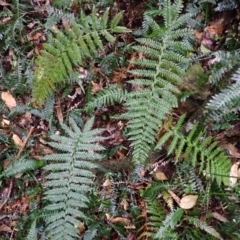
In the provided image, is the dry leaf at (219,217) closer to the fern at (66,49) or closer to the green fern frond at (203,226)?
the green fern frond at (203,226)

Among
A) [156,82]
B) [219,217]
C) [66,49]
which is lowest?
[219,217]

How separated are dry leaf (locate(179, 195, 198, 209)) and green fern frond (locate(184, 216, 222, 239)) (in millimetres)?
116

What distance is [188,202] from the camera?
380 centimetres

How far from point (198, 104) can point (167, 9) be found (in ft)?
3.48

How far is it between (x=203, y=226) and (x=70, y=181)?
143 cm

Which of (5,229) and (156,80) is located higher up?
(156,80)

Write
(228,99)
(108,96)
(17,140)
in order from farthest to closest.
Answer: (17,140)
(108,96)
(228,99)

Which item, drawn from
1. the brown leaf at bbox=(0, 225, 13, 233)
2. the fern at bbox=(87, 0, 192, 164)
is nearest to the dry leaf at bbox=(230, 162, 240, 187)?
the fern at bbox=(87, 0, 192, 164)

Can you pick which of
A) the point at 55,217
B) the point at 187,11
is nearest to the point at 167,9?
the point at 187,11

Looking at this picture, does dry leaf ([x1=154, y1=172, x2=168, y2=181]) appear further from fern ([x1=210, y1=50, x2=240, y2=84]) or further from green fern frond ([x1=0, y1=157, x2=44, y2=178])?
green fern frond ([x1=0, y1=157, x2=44, y2=178])

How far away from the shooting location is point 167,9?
12.7 feet

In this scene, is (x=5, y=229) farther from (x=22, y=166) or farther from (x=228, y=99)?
(x=228, y=99)

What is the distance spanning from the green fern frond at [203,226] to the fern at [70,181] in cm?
107

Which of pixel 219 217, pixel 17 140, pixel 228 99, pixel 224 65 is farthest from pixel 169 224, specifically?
pixel 17 140
